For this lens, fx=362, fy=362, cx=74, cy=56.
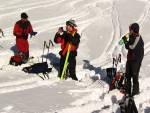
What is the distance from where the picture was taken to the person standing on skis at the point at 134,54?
28.7ft

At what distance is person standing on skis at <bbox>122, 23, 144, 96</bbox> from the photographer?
28.7 feet

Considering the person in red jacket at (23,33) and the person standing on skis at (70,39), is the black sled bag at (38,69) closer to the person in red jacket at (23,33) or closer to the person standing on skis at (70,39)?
the person standing on skis at (70,39)

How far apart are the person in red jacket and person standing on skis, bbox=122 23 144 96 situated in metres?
3.78

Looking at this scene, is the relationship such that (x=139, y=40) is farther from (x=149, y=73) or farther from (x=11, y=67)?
(x=11, y=67)

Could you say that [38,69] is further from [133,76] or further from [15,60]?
[133,76]

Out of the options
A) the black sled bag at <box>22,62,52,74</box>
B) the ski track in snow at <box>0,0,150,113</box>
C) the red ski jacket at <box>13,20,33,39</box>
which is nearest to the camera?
the ski track in snow at <box>0,0,150,113</box>

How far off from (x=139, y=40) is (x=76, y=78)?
7.98ft

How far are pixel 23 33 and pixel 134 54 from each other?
13.7 ft

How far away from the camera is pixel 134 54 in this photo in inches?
348

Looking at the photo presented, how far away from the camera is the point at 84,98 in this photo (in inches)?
348

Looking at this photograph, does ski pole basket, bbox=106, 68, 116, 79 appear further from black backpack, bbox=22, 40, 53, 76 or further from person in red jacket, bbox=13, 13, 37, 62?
person in red jacket, bbox=13, 13, 37, 62

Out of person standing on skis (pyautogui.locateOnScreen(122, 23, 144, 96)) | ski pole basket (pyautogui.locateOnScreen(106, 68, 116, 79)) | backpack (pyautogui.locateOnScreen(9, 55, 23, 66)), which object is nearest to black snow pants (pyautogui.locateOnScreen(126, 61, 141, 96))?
person standing on skis (pyautogui.locateOnScreen(122, 23, 144, 96))

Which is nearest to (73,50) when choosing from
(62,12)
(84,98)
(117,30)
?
(84,98)

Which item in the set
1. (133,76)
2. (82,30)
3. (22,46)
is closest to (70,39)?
Answer: (133,76)
